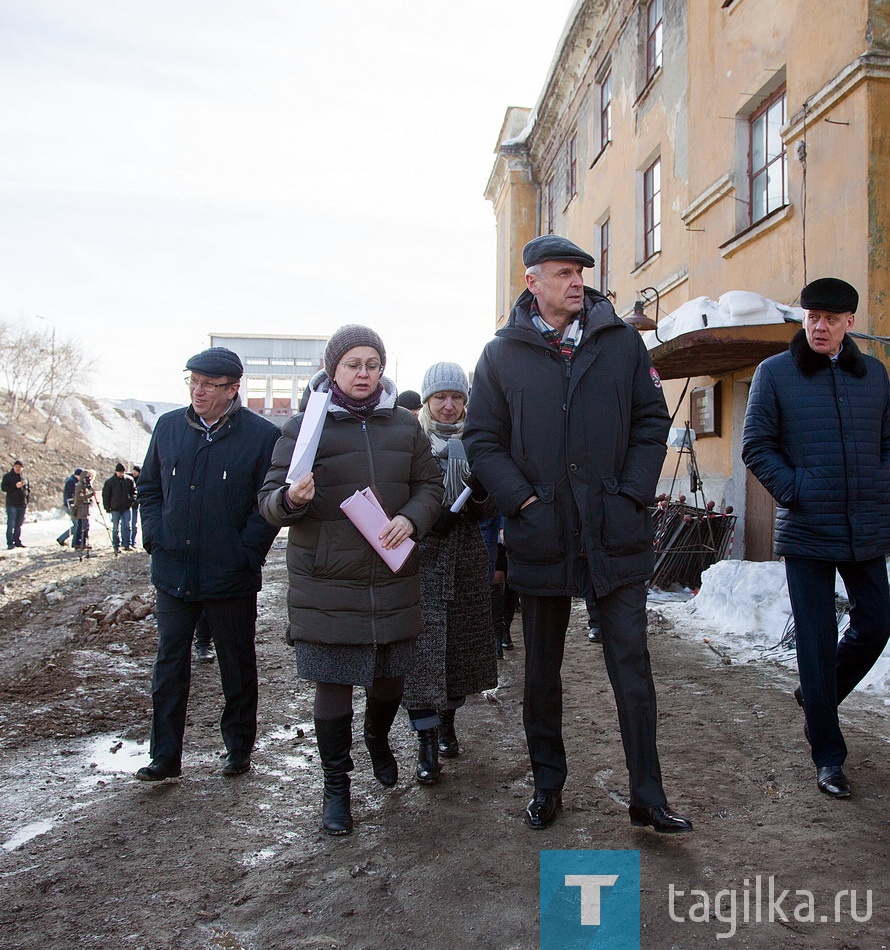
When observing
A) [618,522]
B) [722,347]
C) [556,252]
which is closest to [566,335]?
[556,252]

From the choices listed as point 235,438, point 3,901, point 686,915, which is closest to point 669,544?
point 235,438

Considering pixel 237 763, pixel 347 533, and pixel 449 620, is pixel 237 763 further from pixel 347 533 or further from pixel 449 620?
pixel 347 533

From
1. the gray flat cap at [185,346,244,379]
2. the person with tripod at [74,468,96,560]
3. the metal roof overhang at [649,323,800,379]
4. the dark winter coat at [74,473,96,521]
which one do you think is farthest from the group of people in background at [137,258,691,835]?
the dark winter coat at [74,473,96,521]

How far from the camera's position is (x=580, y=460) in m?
3.17

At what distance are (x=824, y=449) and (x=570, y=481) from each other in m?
1.25

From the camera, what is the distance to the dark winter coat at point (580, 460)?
3143mm

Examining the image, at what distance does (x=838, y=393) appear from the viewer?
3.68 metres

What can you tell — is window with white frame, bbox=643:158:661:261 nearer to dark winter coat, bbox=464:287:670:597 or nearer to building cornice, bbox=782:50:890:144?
building cornice, bbox=782:50:890:144

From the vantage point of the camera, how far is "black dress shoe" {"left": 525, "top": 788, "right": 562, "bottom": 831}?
3.21m

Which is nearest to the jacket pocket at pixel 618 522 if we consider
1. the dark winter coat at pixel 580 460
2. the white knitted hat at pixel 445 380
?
the dark winter coat at pixel 580 460

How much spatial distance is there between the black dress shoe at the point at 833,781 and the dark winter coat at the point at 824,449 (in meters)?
0.85

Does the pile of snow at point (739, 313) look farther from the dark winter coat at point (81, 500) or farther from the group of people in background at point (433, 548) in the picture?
the dark winter coat at point (81, 500)

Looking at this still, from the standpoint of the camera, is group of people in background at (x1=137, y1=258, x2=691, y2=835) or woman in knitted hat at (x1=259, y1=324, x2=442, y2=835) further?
woman in knitted hat at (x1=259, y1=324, x2=442, y2=835)

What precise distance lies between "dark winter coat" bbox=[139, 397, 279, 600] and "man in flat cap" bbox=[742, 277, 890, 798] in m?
2.25
